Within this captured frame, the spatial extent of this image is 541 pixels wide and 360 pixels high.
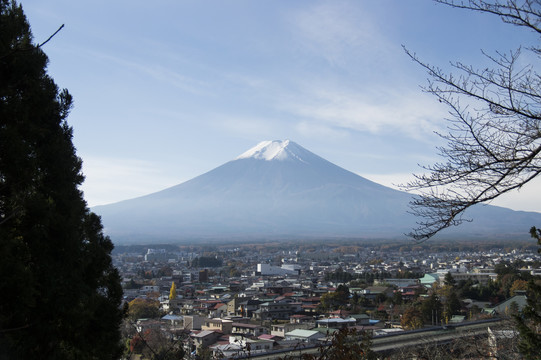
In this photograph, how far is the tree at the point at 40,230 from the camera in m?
3.49

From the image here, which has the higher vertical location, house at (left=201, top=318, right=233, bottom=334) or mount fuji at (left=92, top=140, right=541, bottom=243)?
mount fuji at (left=92, top=140, right=541, bottom=243)

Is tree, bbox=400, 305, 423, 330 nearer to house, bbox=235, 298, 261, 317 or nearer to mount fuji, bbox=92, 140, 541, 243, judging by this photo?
house, bbox=235, 298, 261, 317

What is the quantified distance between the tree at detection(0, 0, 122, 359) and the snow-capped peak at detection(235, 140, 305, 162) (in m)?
148

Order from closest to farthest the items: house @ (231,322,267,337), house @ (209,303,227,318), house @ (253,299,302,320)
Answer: house @ (231,322,267,337)
house @ (253,299,302,320)
house @ (209,303,227,318)

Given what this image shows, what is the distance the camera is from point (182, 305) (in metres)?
23.8

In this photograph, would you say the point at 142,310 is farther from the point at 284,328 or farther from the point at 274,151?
the point at 274,151

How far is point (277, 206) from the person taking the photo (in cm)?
14012

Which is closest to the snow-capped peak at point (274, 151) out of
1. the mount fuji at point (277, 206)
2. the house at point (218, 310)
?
the mount fuji at point (277, 206)

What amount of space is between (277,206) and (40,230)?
13663cm

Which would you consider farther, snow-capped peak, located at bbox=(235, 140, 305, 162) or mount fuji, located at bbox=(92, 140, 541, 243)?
snow-capped peak, located at bbox=(235, 140, 305, 162)

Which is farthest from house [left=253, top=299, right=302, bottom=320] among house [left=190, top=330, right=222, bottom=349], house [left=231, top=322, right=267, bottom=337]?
house [left=190, top=330, right=222, bottom=349]

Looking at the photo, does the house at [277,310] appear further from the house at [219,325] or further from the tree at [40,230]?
the tree at [40,230]

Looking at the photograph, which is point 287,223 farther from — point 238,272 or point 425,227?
point 425,227

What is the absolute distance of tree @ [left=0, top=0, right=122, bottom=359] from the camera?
11.5 ft
